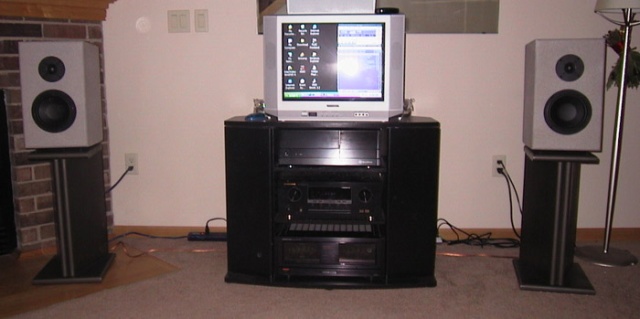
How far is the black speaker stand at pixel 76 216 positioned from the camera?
209 centimetres

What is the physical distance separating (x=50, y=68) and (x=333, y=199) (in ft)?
3.92

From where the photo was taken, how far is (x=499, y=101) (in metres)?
2.62

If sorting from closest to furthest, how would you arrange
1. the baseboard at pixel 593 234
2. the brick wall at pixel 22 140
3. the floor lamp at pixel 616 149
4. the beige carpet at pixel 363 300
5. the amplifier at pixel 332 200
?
the beige carpet at pixel 363 300
the amplifier at pixel 332 200
the floor lamp at pixel 616 149
the brick wall at pixel 22 140
the baseboard at pixel 593 234

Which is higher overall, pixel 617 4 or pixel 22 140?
pixel 617 4

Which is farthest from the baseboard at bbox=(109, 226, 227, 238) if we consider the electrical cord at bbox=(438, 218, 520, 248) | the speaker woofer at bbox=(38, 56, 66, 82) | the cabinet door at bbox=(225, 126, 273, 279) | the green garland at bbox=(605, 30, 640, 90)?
the green garland at bbox=(605, 30, 640, 90)

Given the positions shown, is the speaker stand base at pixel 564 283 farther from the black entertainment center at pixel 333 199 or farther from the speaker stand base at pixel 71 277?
the speaker stand base at pixel 71 277

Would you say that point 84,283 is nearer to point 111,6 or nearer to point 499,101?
point 111,6

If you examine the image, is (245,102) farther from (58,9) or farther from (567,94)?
(567,94)

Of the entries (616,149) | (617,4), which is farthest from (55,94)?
(616,149)

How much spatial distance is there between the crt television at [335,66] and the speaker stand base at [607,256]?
1.11 meters

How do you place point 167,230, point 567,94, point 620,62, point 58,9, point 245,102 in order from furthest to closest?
point 167,230 < point 245,102 < point 58,9 < point 620,62 < point 567,94

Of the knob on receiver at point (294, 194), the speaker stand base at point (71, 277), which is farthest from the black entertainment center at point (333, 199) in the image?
the speaker stand base at point (71, 277)

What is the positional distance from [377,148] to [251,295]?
0.75 meters

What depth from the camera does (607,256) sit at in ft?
7.89
